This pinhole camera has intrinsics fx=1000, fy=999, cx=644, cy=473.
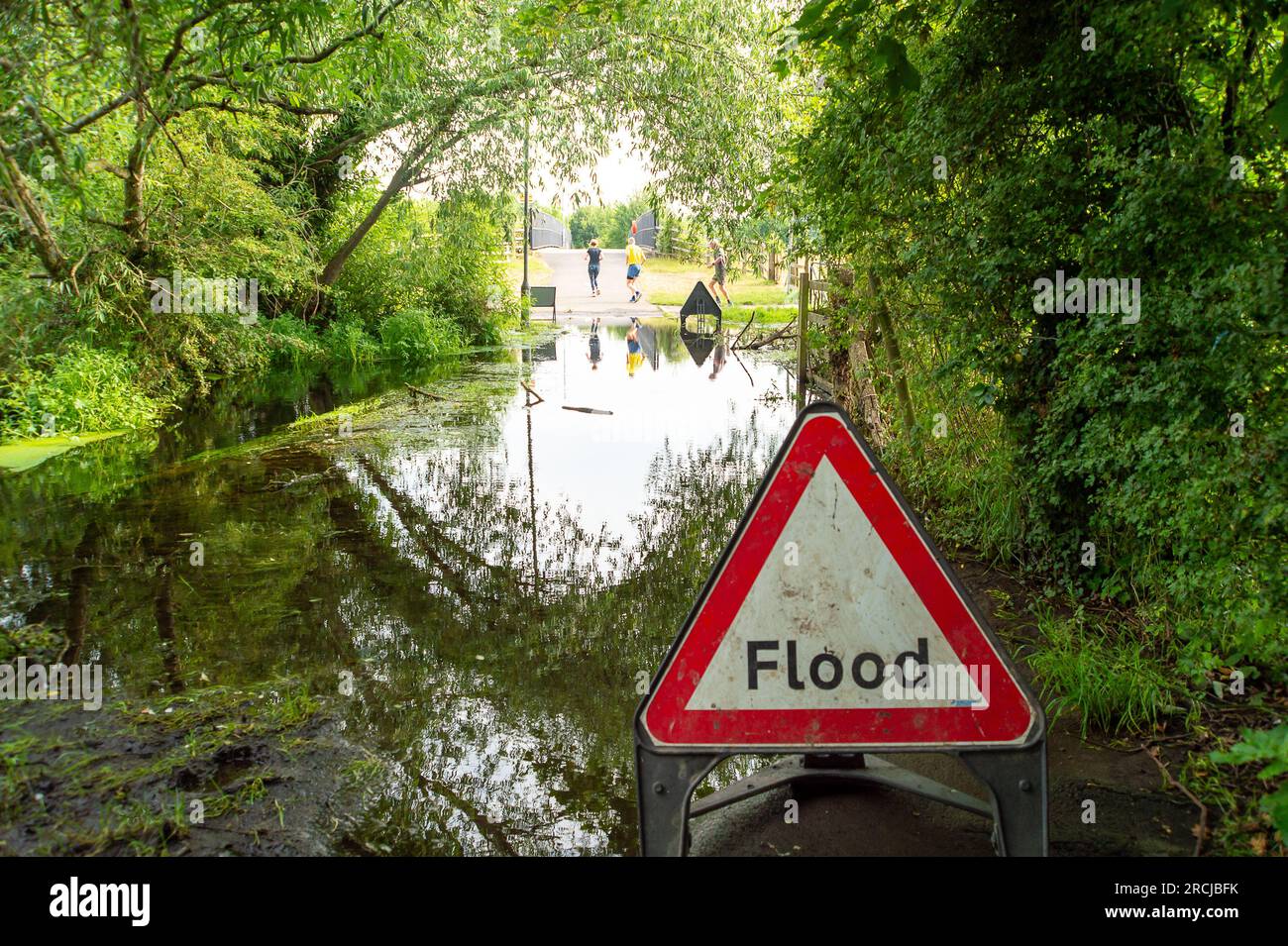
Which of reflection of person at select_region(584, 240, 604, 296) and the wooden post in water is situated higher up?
reflection of person at select_region(584, 240, 604, 296)

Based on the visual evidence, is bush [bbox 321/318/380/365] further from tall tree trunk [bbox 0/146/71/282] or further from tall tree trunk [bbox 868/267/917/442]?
tall tree trunk [bbox 868/267/917/442]

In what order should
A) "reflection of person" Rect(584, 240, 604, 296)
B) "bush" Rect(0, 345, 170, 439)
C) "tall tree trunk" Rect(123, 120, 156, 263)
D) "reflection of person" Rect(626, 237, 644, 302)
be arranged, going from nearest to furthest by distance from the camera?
1. "bush" Rect(0, 345, 170, 439)
2. "tall tree trunk" Rect(123, 120, 156, 263)
3. "reflection of person" Rect(626, 237, 644, 302)
4. "reflection of person" Rect(584, 240, 604, 296)

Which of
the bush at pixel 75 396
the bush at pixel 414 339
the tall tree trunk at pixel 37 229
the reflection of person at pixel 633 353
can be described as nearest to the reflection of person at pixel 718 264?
the reflection of person at pixel 633 353

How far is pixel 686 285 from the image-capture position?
44562mm

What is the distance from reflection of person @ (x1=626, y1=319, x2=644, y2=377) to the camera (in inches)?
760

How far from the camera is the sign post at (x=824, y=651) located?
7.63ft

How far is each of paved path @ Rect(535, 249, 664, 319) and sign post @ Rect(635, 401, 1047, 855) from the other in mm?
32391

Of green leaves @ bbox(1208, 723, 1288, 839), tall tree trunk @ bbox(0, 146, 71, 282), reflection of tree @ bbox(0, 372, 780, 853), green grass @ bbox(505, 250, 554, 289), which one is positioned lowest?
reflection of tree @ bbox(0, 372, 780, 853)

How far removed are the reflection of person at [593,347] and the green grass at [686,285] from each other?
4.55m

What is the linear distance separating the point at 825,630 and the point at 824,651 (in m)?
0.05

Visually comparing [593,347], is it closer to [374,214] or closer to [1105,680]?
[374,214]

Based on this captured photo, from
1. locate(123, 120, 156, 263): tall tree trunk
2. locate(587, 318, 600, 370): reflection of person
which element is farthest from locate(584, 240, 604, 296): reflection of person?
locate(123, 120, 156, 263): tall tree trunk
